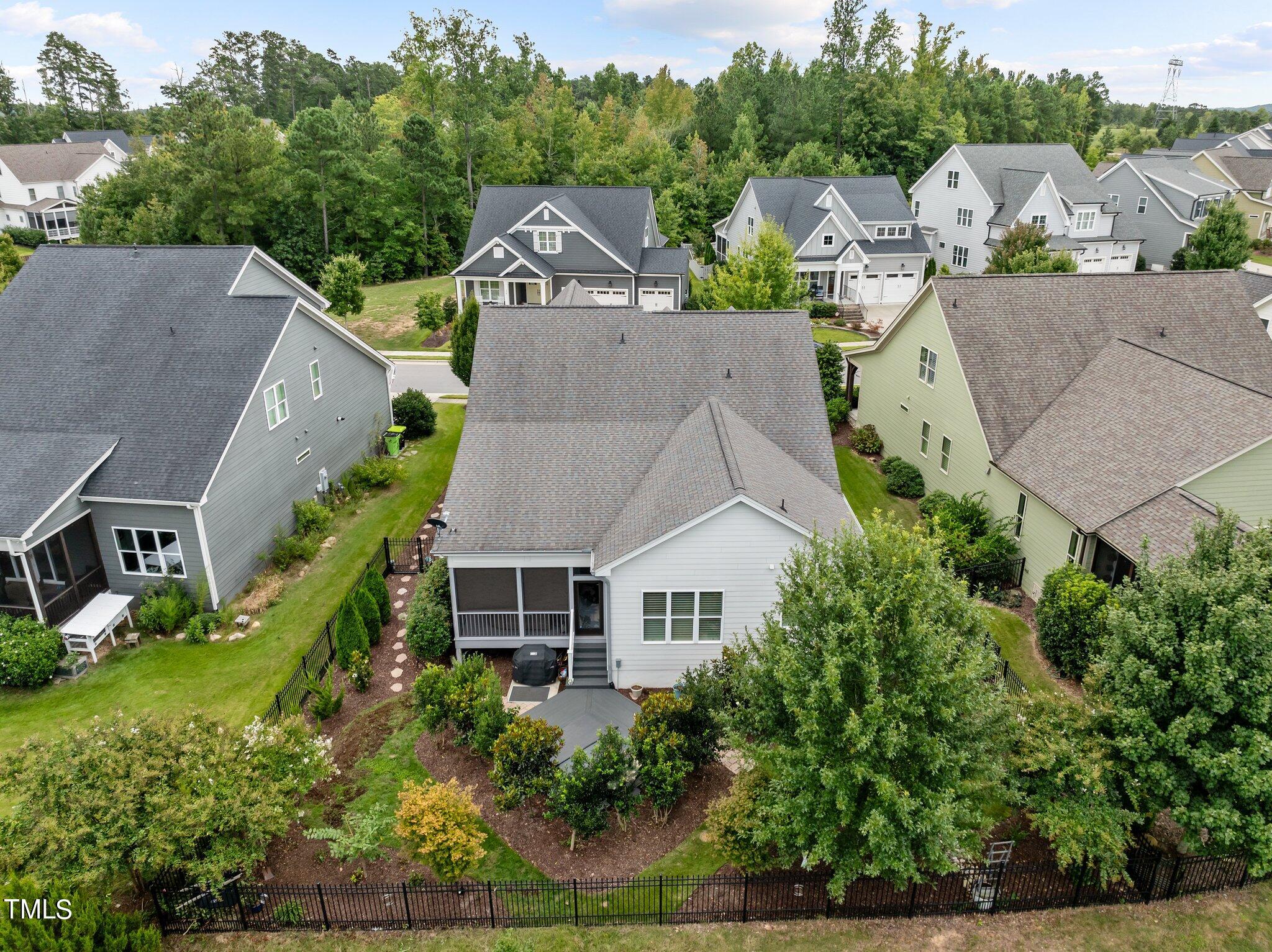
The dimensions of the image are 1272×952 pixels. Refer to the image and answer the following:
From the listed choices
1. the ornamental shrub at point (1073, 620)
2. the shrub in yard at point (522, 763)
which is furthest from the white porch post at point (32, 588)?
the ornamental shrub at point (1073, 620)

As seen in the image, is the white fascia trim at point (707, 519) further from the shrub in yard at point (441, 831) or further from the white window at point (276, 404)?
the white window at point (276, 404)

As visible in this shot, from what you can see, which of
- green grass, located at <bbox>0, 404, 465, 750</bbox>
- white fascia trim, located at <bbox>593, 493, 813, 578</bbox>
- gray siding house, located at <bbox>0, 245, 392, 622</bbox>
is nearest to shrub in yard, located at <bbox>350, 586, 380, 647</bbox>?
green grass, located at <bbox>0, 404, 465, 750</bbox>

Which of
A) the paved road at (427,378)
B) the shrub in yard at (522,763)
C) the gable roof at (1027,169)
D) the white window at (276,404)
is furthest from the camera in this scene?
the gable roof at (1027,169)

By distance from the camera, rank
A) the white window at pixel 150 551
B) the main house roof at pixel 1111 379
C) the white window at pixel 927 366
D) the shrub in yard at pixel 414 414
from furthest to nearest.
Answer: the shrub in yard at pixel 414 414 → the white window at pixel 927 366 → the white window at pixel 150 551 → the main house roof at pixel 1111 379

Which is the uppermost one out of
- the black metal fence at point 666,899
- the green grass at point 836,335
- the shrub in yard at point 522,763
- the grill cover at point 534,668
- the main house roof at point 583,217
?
the main house roof at point 583,217

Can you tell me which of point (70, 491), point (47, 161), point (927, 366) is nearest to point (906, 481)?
point (927, 366)

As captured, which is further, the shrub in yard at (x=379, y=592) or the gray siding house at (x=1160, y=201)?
the gray siding house at (x=1160, y=201)

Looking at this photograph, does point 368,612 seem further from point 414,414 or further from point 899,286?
point 899,286
